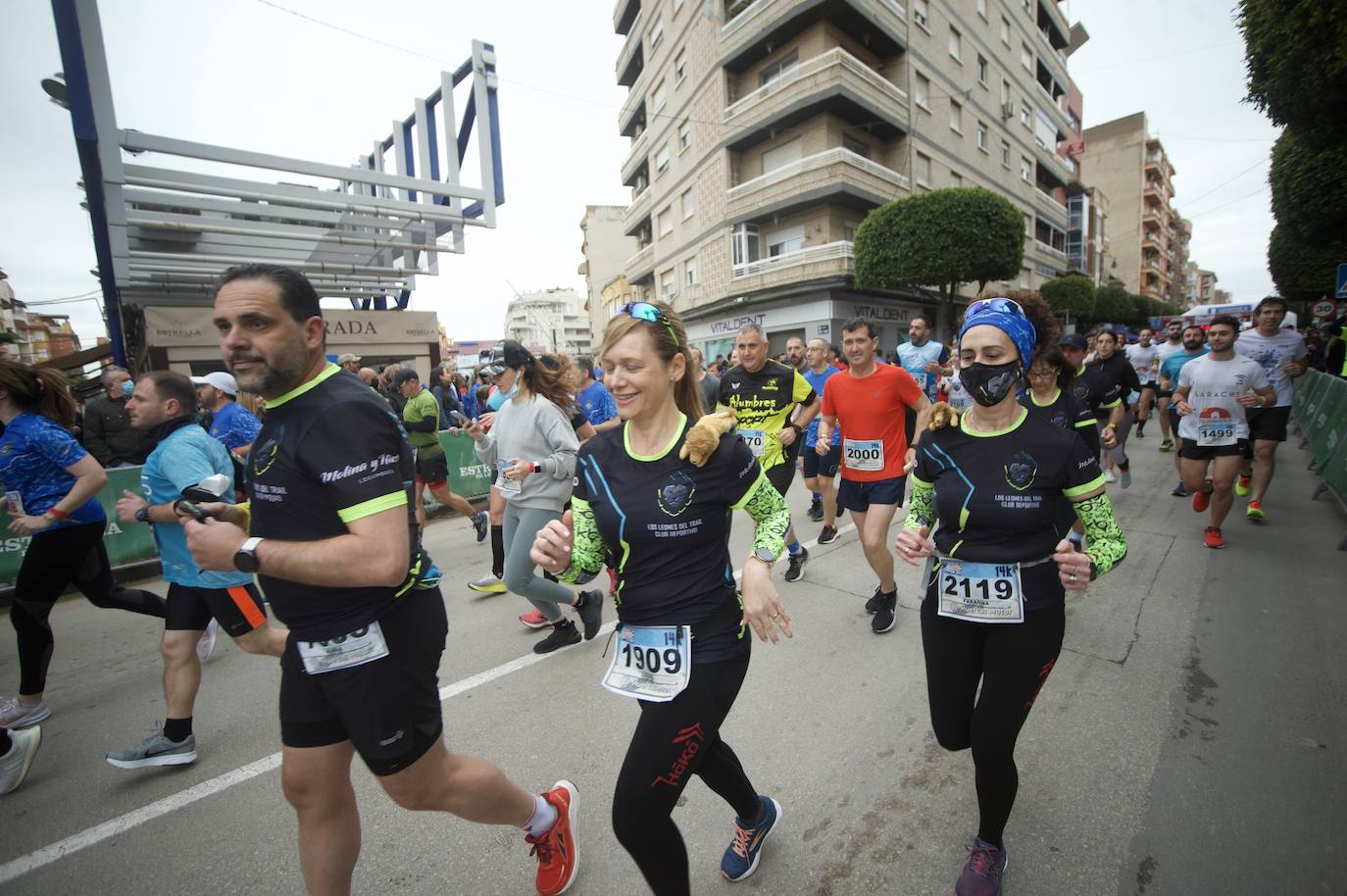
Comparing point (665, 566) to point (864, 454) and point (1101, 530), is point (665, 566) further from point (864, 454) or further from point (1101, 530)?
point (864, 454)

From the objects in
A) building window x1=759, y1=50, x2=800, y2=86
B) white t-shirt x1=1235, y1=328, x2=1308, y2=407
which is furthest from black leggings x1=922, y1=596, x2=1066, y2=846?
building window x1=759, y1=50, x2=800, y2=86

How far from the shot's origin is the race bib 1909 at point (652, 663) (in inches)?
67.2

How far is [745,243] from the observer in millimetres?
23859

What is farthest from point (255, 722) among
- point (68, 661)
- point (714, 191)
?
point (714, 191)

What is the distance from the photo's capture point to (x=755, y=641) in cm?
404

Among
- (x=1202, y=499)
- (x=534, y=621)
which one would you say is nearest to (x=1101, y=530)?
(x=534, y=621)

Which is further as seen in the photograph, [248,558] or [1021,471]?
[1021,471]

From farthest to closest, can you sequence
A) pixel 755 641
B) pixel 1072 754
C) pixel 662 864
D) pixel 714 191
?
pixel 714 191 < pixel 755 641 < pixel 1072 754 < pixel 662 864

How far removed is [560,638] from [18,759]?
2.80 m

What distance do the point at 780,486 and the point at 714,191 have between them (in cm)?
2308

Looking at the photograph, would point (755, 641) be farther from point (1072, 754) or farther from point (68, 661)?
point (68, 661)

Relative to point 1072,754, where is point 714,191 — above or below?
above

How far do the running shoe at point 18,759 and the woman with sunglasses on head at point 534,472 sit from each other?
2461 millimetres

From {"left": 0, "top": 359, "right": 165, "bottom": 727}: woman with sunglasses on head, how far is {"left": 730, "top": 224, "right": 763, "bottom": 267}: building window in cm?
2305
